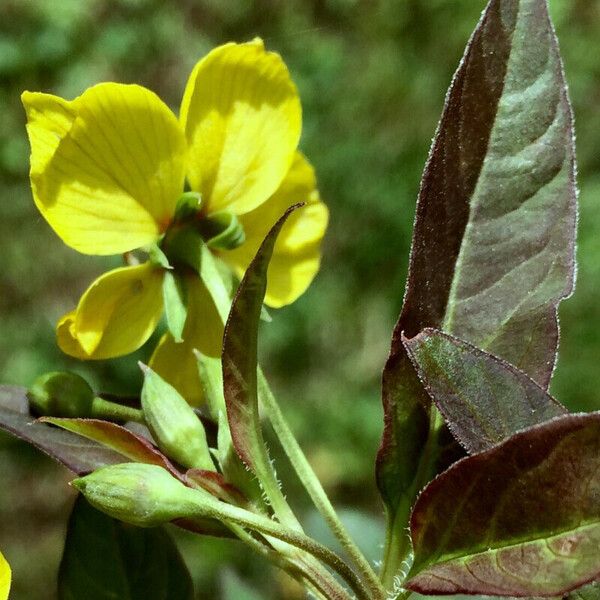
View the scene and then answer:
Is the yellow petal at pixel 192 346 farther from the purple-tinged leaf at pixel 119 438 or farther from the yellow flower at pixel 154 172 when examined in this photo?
the purple-tinged leaf at pixel 119 438

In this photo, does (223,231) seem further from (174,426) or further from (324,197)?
(324,197)

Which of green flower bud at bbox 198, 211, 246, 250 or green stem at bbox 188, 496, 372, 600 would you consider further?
green flower bud at bbox 198, 211, 246, 250

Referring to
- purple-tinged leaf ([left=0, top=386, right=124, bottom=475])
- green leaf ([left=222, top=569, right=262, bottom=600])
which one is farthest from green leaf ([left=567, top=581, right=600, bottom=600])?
green leaf ([left=222, top=569, right=262, bottom=600])

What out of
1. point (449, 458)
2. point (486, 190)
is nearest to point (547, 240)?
A: point (486, 190)

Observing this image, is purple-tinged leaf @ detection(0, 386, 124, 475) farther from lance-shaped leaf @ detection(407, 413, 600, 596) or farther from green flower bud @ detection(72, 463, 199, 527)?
lance-shaped leaf @ detection(407, 413, 600, 596)

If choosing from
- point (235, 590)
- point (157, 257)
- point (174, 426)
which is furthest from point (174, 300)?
point (235, 590)
